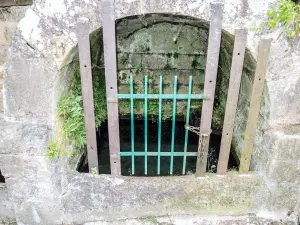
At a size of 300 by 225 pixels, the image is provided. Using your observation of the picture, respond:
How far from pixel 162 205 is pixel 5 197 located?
164 centimetres

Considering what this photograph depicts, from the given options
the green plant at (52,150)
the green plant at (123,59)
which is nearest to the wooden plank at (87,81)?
the green plant at (52,150)

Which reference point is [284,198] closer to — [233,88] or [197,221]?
[197,221]

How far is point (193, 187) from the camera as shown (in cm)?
261

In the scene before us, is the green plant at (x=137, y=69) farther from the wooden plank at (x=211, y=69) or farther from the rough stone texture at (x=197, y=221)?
the rough stone texture at (x=197, y=221)

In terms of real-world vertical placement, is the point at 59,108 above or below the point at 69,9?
below

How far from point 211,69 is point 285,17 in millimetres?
648

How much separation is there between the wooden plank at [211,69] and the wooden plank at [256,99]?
339 mm

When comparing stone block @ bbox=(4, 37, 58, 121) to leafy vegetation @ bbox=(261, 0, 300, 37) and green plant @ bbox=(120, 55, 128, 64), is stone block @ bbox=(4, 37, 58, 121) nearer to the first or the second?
leafy vegetation @ bbox=(261, 0, 300, 37)

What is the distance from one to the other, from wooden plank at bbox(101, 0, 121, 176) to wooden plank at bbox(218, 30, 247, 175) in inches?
38.2

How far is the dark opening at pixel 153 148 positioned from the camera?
161 inches

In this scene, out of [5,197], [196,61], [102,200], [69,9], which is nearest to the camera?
[69,9]

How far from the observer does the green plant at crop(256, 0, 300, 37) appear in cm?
196

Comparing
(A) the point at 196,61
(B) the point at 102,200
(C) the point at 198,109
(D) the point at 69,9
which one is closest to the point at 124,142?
(C) the point at 198,109

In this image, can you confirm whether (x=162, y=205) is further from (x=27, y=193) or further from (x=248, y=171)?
(x=27, y=193)
